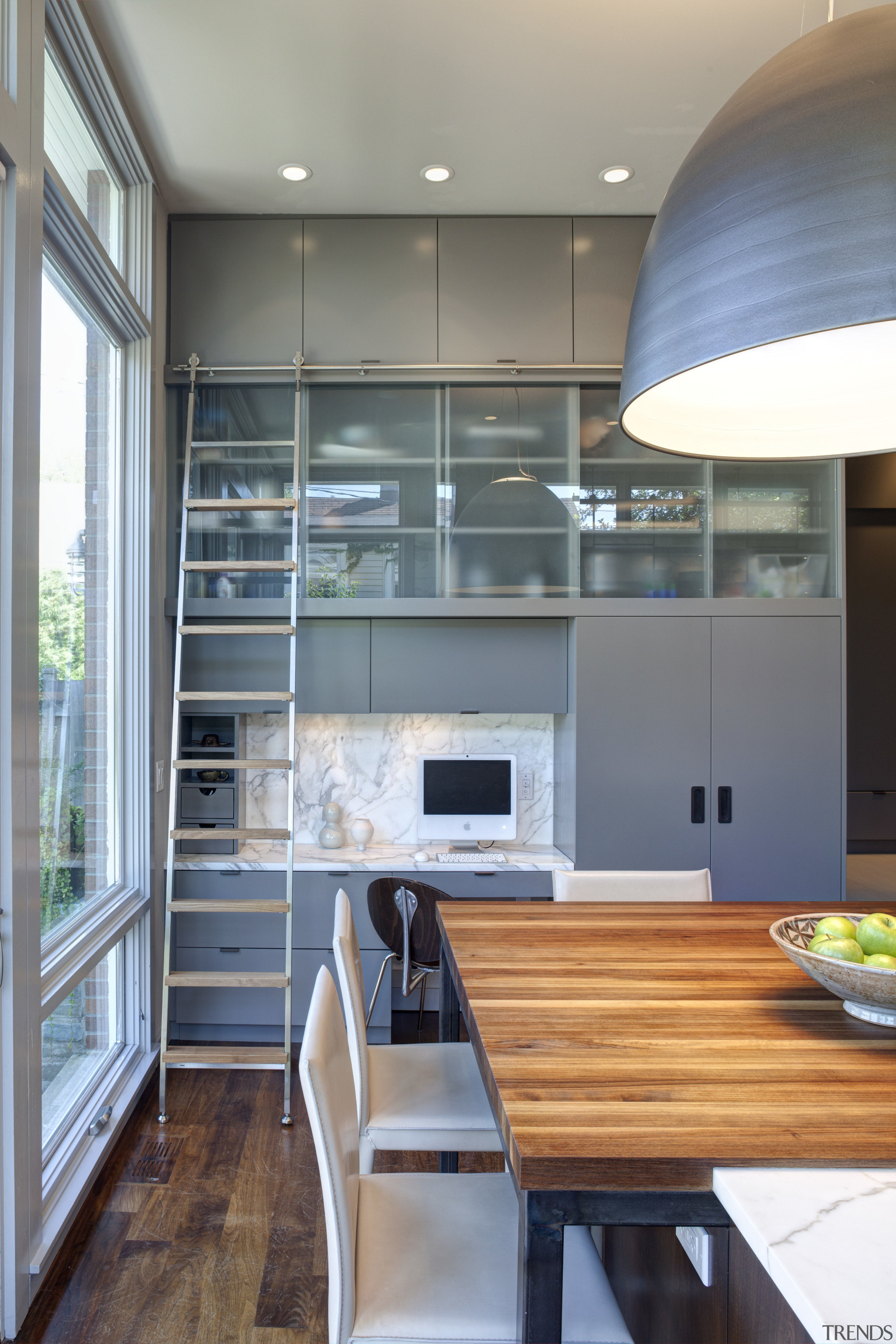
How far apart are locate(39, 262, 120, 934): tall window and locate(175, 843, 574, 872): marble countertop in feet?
1.46

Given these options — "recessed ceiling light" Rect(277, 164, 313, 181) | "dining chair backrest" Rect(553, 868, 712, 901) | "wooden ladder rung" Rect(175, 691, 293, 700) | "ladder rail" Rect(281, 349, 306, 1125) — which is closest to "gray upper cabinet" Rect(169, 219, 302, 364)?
"ladder rail" Rect(281, 349, 306, 1125)

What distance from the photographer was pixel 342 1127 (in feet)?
4.25

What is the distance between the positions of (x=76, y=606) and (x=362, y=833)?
1.58 metres

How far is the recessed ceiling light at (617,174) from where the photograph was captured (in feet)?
10.4

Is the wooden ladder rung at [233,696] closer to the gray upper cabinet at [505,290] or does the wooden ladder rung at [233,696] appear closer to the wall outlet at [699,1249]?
the gray upper cabinet at [505,290]

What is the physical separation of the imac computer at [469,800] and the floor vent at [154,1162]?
4.88 ft

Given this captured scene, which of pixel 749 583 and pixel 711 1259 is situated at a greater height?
pixel 749 583

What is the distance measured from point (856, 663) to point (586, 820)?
2796 mm

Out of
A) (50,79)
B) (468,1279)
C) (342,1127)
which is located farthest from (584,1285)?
(50,79)

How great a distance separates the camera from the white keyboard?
135 inches

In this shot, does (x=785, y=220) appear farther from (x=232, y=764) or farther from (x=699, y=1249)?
(x=232, y=764)

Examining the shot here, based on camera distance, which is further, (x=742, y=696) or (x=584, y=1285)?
(x=742, y=696)

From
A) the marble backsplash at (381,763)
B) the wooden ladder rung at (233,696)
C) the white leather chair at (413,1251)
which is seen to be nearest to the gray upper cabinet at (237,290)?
the wooden ladder rung at (233,696)

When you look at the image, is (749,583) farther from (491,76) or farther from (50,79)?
(50,79)
